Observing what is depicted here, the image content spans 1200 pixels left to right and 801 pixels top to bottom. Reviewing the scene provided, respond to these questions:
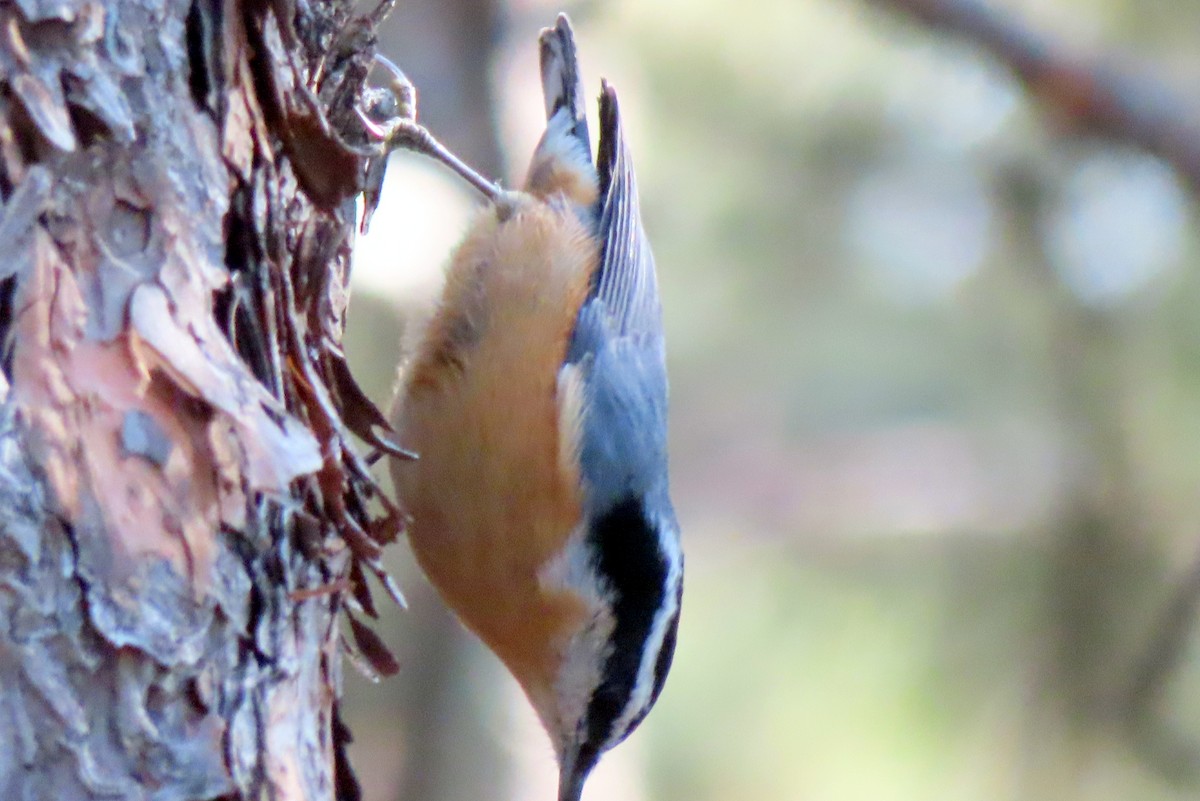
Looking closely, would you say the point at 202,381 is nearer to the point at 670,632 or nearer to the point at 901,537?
the point at 670,632

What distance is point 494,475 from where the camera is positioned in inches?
82.5

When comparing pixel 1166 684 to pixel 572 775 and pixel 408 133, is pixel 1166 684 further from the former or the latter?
pixel 408 133

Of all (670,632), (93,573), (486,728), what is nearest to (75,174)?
(93,573)

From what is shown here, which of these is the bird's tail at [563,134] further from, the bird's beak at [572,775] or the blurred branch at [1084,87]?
the bird's beak at [572,775]

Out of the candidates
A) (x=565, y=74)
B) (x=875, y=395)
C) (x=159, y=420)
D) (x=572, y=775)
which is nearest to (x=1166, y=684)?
(x=875, y=395)

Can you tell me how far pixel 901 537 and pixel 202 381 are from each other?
3.10 metres

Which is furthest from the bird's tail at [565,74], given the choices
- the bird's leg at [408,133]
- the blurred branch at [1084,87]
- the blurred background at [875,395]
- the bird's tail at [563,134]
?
the blurred branch at [1084,87]

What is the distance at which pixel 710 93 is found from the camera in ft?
13.5

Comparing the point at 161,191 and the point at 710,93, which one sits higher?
the point at 710,93

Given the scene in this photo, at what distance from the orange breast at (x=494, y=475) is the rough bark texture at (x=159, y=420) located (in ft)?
1.86

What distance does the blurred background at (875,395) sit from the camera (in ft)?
10.8

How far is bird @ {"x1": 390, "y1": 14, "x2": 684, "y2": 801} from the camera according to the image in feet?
6.81

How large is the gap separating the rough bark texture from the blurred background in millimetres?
1491

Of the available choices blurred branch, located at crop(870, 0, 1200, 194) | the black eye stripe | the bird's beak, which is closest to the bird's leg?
the black eye stripe
